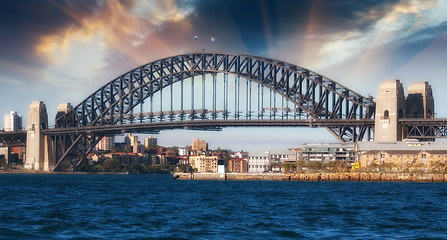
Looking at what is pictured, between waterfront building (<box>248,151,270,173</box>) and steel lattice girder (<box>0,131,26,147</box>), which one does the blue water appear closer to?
waterfront building (<box>248,151,270,173</box>)

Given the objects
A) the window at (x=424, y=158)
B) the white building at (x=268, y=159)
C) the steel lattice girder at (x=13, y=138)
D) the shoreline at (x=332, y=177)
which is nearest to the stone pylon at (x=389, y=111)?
the window at (x=424, y=158)

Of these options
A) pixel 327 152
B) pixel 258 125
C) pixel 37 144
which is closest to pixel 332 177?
pixel 258 125

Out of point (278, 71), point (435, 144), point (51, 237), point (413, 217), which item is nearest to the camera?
point (51, 237)

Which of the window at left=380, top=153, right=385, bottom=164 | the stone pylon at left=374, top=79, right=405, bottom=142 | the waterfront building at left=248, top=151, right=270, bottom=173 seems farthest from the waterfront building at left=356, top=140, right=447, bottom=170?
the waterfront building at left=248, top=151, right=270, bottom=173

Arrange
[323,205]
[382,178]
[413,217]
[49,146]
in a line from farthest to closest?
[49,146] → [382,178] → [323,205] → [413,217]

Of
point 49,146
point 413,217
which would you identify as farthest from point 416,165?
point 49,146

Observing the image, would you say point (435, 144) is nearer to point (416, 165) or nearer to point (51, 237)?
point (416, 165)

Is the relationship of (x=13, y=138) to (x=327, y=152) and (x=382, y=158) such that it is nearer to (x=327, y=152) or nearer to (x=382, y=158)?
(x=327, y=152)
